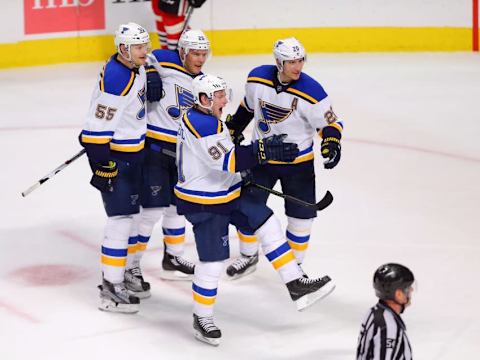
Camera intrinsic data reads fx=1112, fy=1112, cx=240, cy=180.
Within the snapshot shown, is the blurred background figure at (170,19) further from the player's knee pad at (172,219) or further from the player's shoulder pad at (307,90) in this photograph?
the player's shoulder pad at (307,90)

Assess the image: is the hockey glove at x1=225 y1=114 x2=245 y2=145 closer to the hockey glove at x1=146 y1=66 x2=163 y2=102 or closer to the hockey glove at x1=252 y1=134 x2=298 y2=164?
the hockey glove at x1=146 y1=66 x2=163 y2=102

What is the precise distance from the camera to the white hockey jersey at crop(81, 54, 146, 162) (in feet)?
15.0

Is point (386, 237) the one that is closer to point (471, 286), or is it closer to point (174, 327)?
point (471, 286)

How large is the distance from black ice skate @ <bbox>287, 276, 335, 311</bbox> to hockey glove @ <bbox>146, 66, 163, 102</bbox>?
105 centimetres

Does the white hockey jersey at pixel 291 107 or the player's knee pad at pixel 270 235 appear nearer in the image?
the player's knee pad at pixel 270 235

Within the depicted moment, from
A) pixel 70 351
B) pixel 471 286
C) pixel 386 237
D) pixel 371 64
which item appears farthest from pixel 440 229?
pixel 371 64

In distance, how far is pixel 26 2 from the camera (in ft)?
32.6

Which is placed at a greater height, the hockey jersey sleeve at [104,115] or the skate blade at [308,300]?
the hockey jersey sleeve at [104,115]

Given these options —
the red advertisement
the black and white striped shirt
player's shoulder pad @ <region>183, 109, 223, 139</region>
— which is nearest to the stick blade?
player's shoulder pad @ <region>183, 109, 223, 139</region>

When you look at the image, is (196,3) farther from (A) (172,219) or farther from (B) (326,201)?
(B) (326,201)

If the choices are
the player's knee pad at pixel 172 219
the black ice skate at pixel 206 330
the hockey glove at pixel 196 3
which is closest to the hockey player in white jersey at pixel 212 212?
the black ice skate at pixel 206 330

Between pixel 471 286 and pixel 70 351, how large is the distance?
6.09ft

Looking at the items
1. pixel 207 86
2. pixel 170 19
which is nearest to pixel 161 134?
pixel 207 86

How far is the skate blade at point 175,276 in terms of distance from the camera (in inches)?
206
